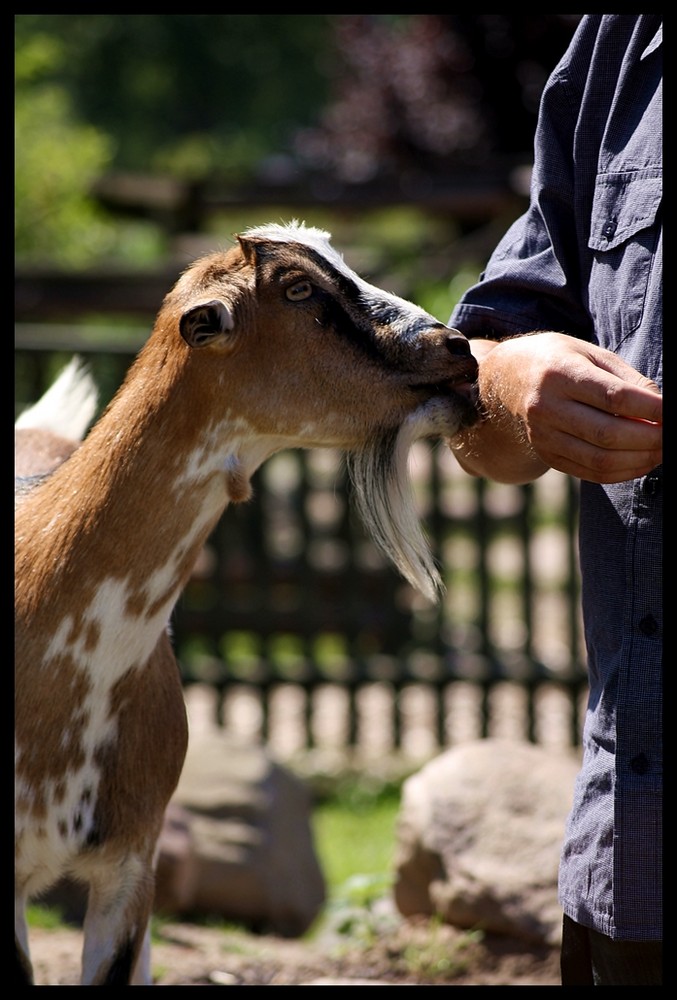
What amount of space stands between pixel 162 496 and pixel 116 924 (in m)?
0.93

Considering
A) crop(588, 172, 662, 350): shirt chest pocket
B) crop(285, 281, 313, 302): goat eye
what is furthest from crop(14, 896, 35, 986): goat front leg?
crop(588, 172, 662, 350): shirt chest pocket

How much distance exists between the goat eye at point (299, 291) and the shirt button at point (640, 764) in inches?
40.7

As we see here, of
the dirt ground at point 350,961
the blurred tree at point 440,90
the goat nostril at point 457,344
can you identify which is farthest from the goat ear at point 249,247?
the blurred tree at point 440,90

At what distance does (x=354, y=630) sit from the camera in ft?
22.0

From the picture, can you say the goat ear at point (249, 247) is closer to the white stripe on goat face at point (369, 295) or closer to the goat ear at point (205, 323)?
the white stripe on goat face at point (369, 295)

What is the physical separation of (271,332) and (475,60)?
13846mm

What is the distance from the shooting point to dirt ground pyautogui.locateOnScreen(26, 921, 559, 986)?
11.7 ft

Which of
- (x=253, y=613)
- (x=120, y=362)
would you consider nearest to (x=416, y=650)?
(x=253, y=613)

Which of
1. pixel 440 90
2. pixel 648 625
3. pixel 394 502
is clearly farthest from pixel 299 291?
pixel 440 90

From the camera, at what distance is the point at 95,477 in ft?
8.29

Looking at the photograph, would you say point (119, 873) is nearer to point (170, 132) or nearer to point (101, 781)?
point (101, 781)

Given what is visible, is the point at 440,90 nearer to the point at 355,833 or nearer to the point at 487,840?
the point at 355,833

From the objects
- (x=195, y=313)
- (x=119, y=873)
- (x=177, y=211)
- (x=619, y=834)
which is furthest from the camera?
(x=177, y=211)

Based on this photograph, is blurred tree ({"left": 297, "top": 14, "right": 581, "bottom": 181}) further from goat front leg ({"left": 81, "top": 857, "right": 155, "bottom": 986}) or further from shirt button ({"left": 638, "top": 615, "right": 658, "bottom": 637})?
shirt button ({"left": 638, "top": 615, "right": 658, "bottom": 637})
